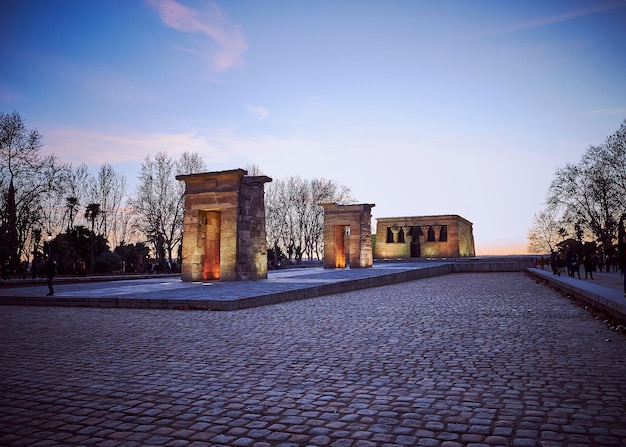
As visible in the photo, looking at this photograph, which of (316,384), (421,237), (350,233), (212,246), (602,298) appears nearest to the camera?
(316,384)

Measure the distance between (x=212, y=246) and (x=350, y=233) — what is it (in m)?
12.8

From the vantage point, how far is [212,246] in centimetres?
2119

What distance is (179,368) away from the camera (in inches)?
211

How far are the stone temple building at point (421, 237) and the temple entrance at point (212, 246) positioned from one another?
110 feet

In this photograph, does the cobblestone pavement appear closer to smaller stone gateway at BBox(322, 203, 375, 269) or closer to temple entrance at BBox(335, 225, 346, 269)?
smaller stone gateway at BBox(322, 203, 375, 269)

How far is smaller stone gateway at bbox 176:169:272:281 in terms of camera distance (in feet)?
62.4

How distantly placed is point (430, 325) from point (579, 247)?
20.7 m

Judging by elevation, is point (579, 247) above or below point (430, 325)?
above

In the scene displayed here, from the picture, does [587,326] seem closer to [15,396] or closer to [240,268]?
[15,396]

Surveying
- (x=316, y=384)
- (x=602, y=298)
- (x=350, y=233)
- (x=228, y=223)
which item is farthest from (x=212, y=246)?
(x=316, y=384)

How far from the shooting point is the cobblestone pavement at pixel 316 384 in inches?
130

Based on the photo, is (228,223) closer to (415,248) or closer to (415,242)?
(415,242)

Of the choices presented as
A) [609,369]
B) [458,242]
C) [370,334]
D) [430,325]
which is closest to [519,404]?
[609,369]

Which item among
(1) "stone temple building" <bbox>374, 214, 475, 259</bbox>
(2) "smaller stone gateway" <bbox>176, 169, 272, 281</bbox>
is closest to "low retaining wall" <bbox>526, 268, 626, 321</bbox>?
(2) "smaller stone gateway" <bbox>176, 169, 272, 281</bbox>
